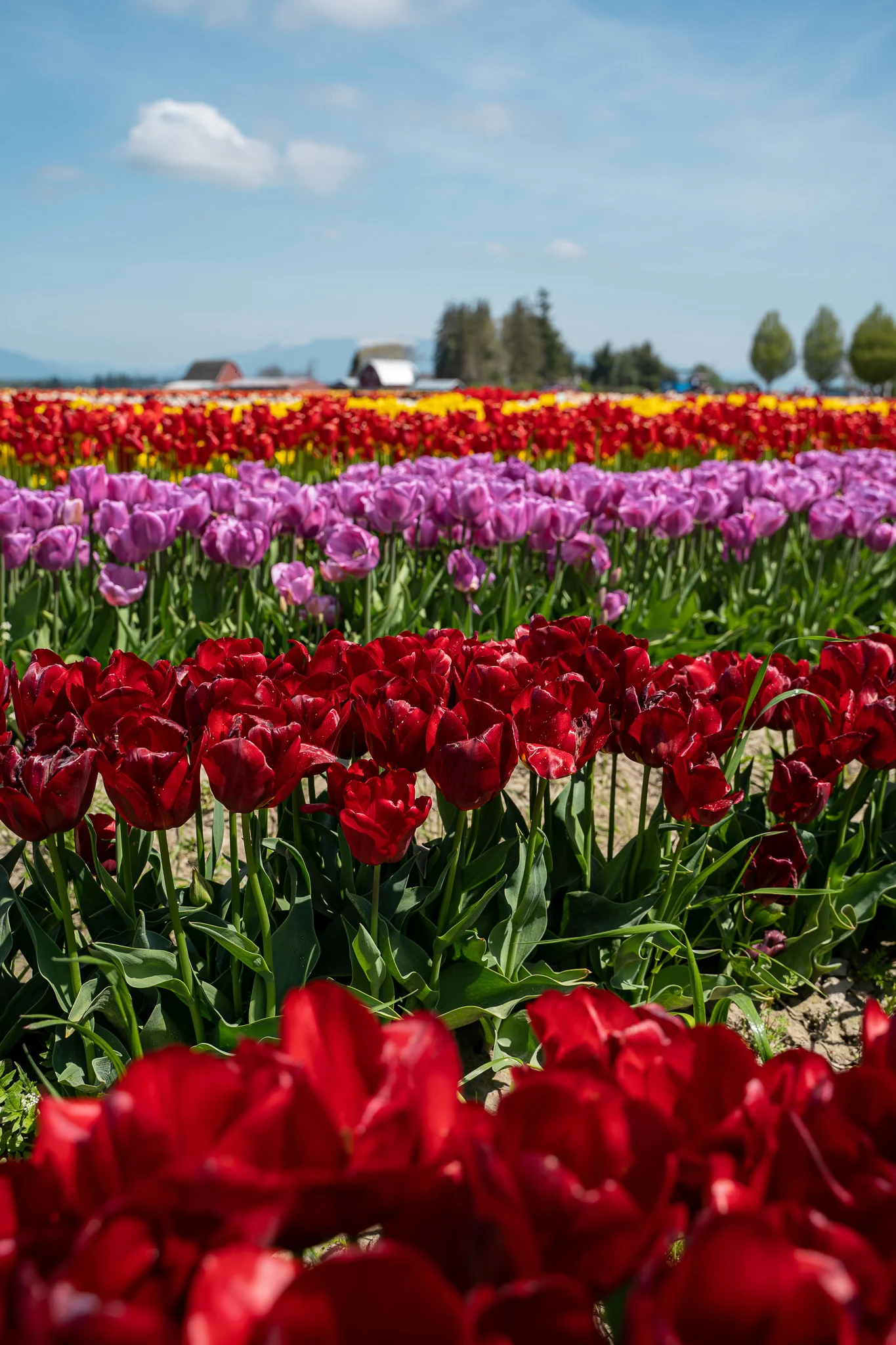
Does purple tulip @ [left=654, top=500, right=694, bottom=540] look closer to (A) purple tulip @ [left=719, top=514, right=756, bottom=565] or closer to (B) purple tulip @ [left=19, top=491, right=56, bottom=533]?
(A) purple tulip @ [left=719, top=514, right=756, bottom=565]

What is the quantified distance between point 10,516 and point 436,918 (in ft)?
9.61

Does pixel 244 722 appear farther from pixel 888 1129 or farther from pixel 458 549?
pixel 458 549

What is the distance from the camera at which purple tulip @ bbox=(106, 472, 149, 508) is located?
495 cm

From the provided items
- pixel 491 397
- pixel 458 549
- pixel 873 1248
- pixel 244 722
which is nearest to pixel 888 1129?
pixel 873 1248

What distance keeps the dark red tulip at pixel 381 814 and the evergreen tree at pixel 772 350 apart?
93059mm

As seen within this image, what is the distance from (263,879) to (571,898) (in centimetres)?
89

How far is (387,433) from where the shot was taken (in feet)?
27.3

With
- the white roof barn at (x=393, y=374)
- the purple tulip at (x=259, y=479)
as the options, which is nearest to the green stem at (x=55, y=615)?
the purple tulip at (x=259, y=479)

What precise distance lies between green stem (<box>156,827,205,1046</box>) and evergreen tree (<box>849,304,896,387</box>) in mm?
71648

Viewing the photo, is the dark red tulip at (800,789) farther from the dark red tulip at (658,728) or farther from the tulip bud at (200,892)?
the tulip bud at (200,892)

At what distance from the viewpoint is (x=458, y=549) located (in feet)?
16.3

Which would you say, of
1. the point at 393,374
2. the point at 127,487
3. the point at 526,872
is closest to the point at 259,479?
the point at 127,487

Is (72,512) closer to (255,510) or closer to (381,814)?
(255,510)

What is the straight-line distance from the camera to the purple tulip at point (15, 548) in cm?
446
